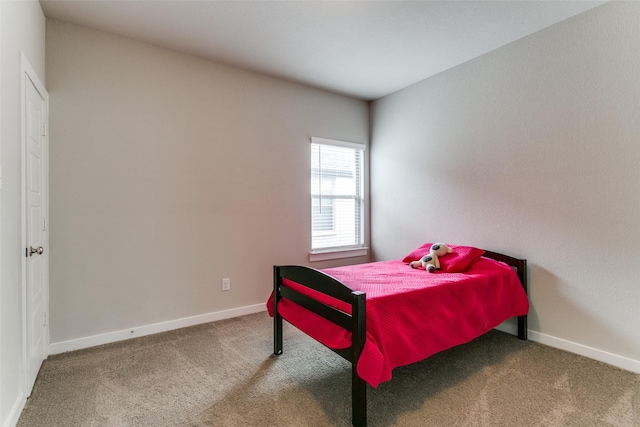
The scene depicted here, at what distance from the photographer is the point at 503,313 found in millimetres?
2449

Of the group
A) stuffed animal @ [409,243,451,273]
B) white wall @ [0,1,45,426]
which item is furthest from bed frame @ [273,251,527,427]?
white wall @ [0,1,45,426]

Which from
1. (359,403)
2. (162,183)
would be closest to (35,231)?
(162,183)

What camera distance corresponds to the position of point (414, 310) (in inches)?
75.2

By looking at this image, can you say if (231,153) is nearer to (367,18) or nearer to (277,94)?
(277,94)

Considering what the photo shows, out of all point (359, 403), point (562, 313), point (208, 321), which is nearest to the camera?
point (359, 403)

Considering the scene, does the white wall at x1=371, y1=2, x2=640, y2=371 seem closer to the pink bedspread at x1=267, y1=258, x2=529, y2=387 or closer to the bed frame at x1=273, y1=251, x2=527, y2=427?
the pink bedspread at x1=267, y1=258, x2=529, y2=387

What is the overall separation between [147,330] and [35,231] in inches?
46.7

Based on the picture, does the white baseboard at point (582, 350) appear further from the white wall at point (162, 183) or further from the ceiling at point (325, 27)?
the ceiling at point (325, 27)

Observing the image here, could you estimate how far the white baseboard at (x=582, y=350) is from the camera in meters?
2.16

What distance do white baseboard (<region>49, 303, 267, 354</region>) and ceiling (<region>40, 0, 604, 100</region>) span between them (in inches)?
97.6

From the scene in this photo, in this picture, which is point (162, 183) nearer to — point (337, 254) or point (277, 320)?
point (277, 320)

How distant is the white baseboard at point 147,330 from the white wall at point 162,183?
2cm

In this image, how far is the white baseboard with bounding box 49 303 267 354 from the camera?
8.08ft

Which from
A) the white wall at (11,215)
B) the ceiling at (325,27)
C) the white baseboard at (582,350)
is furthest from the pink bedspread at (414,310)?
the ceiling at (325,27)
